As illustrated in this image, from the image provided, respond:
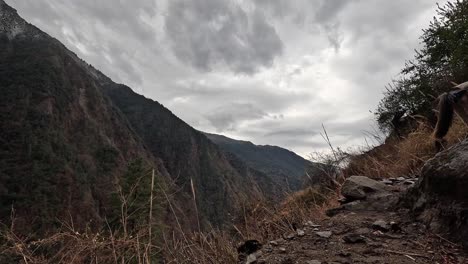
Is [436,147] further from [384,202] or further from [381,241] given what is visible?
[381,241]

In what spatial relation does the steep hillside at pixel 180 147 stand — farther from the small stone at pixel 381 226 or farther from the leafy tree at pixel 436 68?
the small stone at pixel 381 226

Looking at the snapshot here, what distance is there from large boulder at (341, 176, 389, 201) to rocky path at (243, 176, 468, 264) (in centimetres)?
50

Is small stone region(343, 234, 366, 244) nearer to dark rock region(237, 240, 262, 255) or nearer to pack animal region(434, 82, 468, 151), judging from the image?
dark rock region(237, 240, 262, 255)

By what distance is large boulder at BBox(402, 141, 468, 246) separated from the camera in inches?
107

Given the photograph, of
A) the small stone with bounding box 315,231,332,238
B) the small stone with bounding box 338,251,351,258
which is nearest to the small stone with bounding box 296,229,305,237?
the small stone with bounding box 315,231,332,238

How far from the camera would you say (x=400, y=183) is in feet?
14.0

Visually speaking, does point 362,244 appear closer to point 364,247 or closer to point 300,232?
point 364,247

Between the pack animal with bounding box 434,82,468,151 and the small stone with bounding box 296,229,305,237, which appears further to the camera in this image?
the pack animal with bounding box 434,82,468,151

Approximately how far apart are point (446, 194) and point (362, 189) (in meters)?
1.16

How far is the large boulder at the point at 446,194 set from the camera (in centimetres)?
271

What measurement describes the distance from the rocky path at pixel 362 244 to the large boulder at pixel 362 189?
50cm

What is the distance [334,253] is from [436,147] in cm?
287

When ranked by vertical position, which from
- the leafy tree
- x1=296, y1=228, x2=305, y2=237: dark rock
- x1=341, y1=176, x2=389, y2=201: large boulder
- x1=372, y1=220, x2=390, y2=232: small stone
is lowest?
x1=296, y1=228, x2=305, y2=237: dark rock

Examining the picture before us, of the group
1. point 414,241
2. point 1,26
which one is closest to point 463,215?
point 414,241
